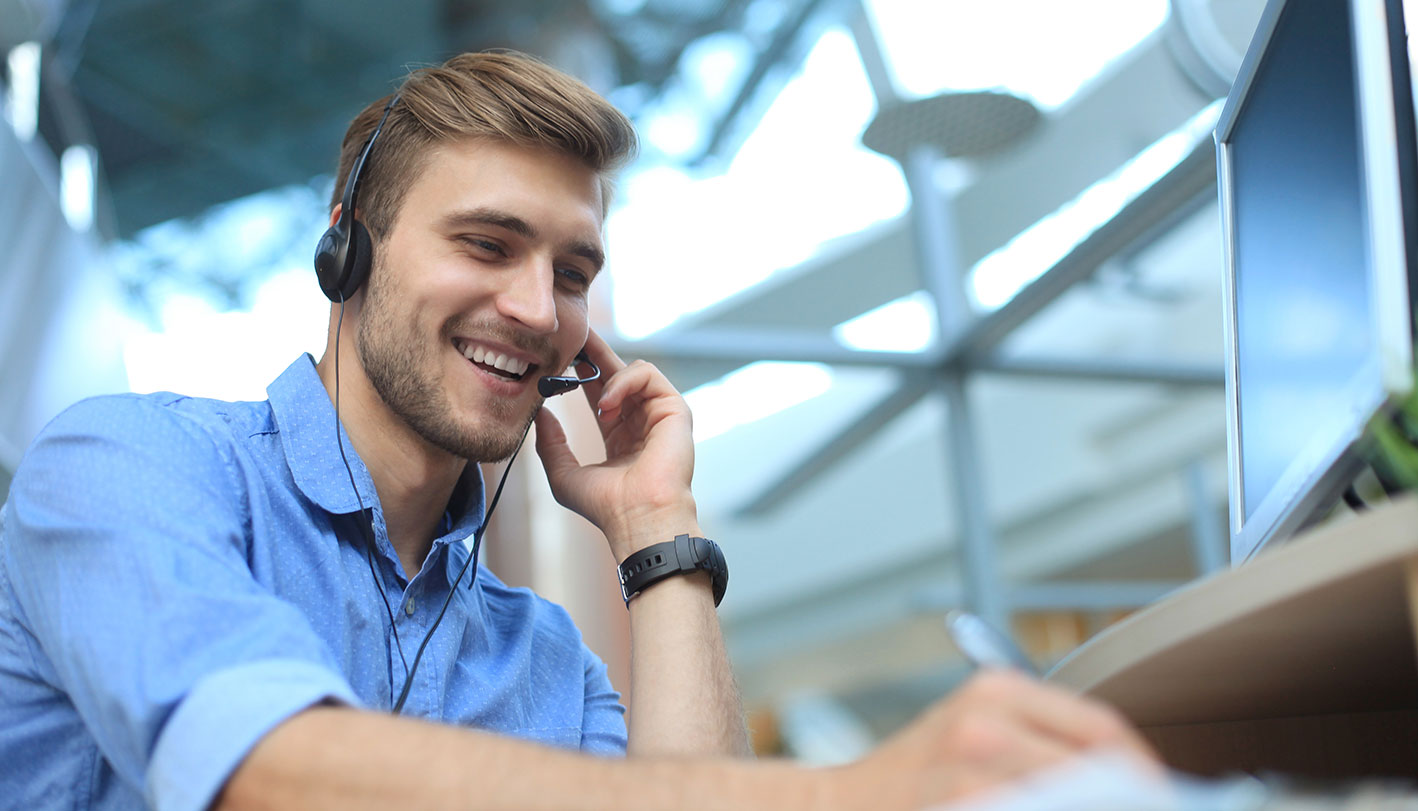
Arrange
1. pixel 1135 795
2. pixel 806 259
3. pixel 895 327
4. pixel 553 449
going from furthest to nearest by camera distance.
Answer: pixel 806 259 < pixel 895 327 < pixel 553 449 < pixel 1135 795

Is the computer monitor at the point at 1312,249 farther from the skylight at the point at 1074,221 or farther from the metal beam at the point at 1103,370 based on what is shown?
the metal beam at the point at 1103,370

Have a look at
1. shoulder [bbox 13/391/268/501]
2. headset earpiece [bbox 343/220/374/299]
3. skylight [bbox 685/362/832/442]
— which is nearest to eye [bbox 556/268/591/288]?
headset earpiece [bbox 343/220/374/299]

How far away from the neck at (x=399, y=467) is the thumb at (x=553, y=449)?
20cm

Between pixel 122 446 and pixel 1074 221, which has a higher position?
pixel 1074 221

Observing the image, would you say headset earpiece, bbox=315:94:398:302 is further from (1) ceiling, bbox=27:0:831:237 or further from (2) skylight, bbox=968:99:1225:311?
(1) ceiling, bbox=27:0:831:237

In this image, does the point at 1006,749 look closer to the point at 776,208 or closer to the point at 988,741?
the point at 988,741

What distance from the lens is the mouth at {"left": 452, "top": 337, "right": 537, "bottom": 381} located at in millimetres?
1354

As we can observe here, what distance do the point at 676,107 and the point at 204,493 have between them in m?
4.29

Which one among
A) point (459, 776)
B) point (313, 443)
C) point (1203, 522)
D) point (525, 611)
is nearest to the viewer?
point (459, 776)

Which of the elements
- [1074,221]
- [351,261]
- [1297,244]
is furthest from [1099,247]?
[1297,244]

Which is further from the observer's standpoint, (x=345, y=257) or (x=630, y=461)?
(x=630, y=461)

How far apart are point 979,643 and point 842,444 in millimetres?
3970

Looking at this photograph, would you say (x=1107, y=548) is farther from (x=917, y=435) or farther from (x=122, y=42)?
(x=122, y=42)

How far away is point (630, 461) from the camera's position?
4.81ft
